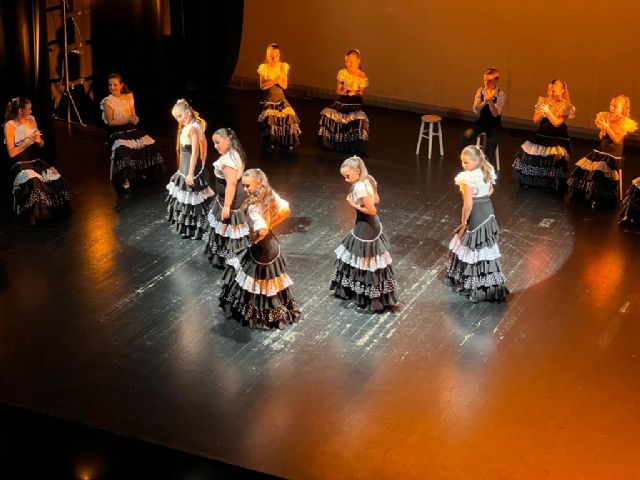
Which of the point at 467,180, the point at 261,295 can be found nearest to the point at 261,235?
the point at 261,295

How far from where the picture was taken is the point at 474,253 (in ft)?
25.5

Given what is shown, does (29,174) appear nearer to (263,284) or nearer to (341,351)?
(263,284)

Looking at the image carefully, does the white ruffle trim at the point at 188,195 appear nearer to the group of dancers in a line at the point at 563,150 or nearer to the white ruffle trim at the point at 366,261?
the white ruffle trim at the point at 366,261

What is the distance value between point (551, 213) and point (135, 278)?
420 cm

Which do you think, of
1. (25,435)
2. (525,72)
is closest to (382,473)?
(25,435)

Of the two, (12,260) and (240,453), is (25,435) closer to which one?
(240,453)

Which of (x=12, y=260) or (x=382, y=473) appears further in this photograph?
(x=12, y=260)

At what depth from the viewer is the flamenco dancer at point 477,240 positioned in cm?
752

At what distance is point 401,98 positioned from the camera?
13.5 metres

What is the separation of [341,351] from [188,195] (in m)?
2.51

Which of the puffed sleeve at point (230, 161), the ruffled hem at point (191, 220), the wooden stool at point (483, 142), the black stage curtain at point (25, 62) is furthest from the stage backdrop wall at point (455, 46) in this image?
the puffed sleeve at point (230, 161)

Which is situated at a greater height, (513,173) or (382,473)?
(513,173)

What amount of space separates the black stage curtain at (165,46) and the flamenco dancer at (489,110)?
14.4ft

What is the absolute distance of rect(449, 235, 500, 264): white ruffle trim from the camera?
7.73 meters
